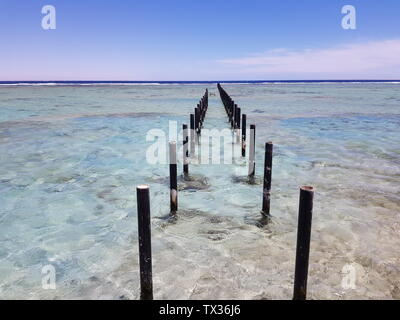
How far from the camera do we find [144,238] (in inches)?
184

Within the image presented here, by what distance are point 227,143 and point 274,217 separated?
9.59 metres

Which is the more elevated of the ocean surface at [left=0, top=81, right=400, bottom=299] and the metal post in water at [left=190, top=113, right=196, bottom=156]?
the metal post in water at [left=190, top=113, right=196, bottom=156]

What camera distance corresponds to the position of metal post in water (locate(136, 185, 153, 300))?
4574mm

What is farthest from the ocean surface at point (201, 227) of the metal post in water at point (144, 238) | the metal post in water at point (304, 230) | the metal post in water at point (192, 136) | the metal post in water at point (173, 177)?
the metal post in water at point (192, 136)

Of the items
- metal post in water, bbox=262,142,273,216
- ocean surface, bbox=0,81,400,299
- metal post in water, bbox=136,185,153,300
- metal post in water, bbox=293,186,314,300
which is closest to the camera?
metal post in water, bbox=293,186,314,300

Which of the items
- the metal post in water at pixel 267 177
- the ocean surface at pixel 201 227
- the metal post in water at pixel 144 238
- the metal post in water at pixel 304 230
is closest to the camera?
the metal post in water at pixel 304 230

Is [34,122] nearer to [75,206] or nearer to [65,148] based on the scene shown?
[65,148]

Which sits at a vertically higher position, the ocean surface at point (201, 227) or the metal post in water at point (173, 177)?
the metal post in water at point (173, 177)

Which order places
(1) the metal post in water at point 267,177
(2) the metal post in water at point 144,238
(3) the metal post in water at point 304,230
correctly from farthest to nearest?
1. (1) the metal post in water at point 267,177
2. (2) the metal post in water at point 144,238
3. (3) the metal post in water at point 304,230

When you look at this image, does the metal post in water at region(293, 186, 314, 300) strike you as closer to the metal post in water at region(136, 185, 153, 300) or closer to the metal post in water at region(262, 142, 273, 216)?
the metal post in water at region(136, 185, 153, 300)

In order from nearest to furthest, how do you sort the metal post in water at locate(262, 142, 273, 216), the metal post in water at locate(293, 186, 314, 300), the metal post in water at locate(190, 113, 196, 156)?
the metal post in water at locate(293, 186, 314, 300), the metal post in water at locate(262, 142, 273, 216), the metal post in water at locate(190, 113, 196, 156)

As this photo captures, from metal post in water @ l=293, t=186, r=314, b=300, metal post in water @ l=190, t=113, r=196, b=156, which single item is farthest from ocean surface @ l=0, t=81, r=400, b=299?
metal post in water @ l=190, t=113, r=196, b=156

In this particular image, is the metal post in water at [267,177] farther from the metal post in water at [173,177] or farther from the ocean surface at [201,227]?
the metal post in water at [173,177]

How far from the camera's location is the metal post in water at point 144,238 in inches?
180
